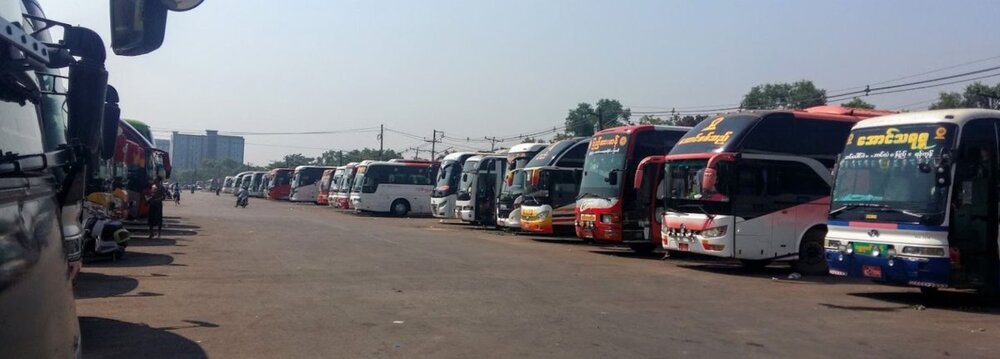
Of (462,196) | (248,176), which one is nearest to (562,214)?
(462,196)

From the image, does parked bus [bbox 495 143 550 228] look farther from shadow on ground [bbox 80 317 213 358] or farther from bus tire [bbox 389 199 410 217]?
shadow on ground [bbox 80 317 213 358]

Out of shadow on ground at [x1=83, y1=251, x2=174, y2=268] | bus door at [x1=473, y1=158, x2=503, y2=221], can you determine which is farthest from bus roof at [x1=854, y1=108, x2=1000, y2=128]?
bus door at [x1=473, y1=158, x2=503, y2=221]

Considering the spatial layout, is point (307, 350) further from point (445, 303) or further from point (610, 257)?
point (610, 257)

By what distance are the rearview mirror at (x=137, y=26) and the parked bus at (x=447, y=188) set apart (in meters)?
29.7

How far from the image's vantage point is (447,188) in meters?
34.7

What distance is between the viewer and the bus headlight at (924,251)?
11156 millimetres

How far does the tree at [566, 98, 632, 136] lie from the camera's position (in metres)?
52.7

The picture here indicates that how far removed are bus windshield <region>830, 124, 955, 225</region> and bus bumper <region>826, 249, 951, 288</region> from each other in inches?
22.1

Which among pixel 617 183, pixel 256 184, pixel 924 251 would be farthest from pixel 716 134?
pixel 256 184

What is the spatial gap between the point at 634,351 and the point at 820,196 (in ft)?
32.8

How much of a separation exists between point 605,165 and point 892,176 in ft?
28.7

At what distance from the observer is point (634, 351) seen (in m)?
7.79

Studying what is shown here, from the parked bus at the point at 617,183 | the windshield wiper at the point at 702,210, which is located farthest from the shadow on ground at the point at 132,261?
the windshield wiper at the point at 702,210

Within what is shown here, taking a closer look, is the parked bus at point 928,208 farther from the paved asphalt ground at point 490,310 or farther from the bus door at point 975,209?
the paved asphalt ground at point 490,310
